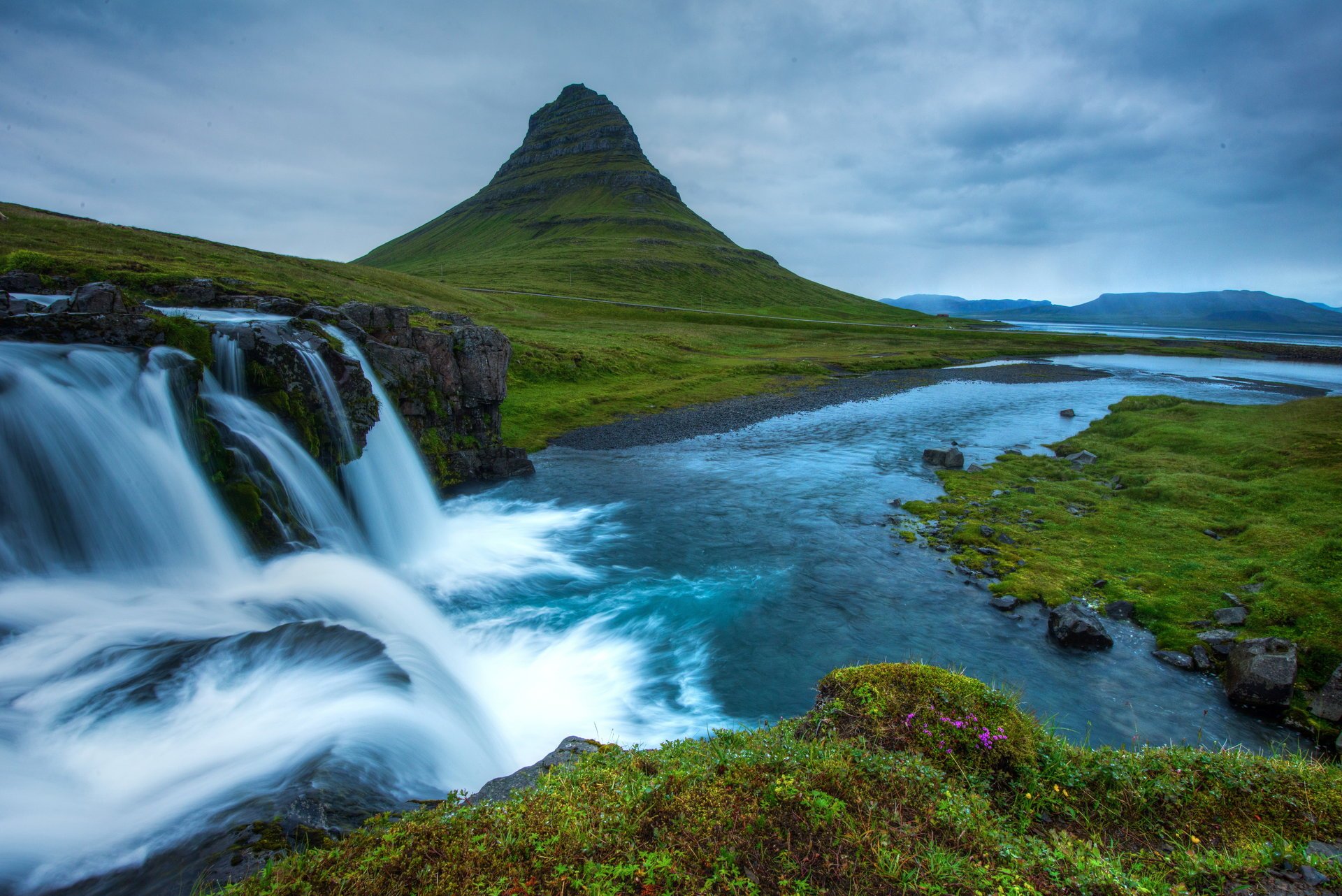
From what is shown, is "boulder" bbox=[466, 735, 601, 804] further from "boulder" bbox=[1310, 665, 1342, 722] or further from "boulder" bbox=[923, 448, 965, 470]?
"boulder" bbox=[923, 448, 965, 470]

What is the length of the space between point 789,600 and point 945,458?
2007cm

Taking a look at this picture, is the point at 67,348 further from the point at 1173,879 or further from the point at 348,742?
the point at 1173,879

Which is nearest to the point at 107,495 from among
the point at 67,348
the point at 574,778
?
the point at 67,348

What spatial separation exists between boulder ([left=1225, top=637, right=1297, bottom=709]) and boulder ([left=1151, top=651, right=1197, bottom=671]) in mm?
884

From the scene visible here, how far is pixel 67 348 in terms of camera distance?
15.6 metres

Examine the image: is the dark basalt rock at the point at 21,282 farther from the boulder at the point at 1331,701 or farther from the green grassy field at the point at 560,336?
the boulder at the point at 1331,701

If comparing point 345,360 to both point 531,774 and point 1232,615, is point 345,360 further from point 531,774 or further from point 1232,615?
point 1232,615

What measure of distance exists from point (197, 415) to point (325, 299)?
4436cm

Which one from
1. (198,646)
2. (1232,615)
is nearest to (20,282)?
(198,646)

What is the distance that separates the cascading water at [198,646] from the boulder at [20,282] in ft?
43.4

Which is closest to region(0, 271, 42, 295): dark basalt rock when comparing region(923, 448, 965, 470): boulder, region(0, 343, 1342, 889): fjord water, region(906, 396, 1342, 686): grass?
region(0, 343, 1342, 889): fjord water

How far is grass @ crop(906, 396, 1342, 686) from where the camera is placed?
51.3 ft

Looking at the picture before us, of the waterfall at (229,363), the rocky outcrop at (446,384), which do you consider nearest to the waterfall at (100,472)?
the waterfall at (229,363)

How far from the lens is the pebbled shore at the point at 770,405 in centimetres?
4125
